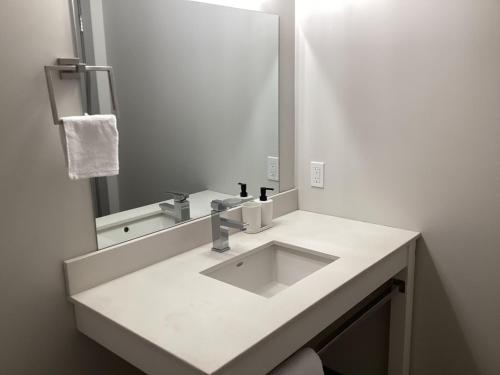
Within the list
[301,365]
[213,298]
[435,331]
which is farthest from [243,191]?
[435,331]

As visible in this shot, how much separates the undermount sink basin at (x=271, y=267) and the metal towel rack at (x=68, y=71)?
69cm

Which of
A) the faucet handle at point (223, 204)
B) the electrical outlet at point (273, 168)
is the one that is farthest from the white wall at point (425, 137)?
the faucet handle at point (223, 204)

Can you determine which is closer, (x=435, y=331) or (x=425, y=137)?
(x=425, y=137)

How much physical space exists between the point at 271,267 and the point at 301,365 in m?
0.49

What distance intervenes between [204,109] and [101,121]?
564 mm

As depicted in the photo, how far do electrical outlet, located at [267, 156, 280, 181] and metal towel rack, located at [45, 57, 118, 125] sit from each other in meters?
0.83

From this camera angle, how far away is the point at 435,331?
1.79 metres

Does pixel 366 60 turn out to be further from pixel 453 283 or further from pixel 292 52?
pixel 453 283

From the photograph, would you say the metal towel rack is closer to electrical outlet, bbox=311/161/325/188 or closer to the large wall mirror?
the large wall mirror

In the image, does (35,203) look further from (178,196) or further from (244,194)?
(244,194)

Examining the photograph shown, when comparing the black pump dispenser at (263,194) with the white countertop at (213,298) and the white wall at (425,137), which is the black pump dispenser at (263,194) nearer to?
the white countertop at (213,298)

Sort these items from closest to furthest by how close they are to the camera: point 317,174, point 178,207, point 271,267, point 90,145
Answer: point 90,145 → point 178,207 → point 271,267 → point 317,174

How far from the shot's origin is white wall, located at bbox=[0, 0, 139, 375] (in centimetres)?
117

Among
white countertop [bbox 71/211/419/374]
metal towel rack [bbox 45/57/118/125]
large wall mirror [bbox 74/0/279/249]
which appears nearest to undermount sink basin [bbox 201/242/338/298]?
white countertop [bbox 71/211/419/374]
